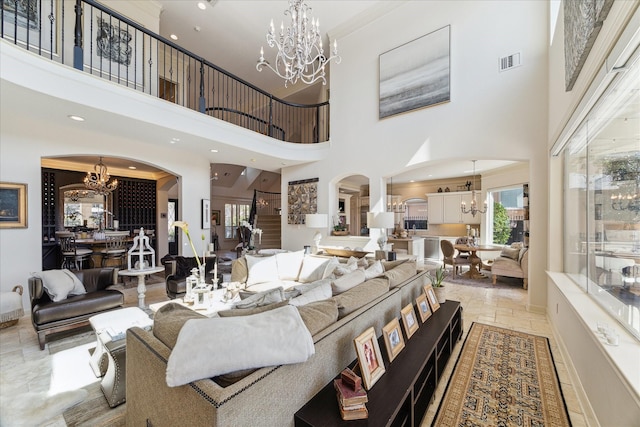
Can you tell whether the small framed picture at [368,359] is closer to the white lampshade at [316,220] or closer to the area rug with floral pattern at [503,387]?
the area rug with floral pattern at [503,387]

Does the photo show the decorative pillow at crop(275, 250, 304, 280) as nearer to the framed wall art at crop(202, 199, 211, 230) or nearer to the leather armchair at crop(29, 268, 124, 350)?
the leather armchair at crop(29, 268, 124, 350)

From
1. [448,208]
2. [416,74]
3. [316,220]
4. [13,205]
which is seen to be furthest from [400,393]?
[448,208]

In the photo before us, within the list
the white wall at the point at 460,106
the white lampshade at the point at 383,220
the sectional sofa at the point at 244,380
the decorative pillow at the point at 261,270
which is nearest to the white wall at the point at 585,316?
the white wall at the point at 460,106

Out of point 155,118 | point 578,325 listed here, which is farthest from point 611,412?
point 155,118

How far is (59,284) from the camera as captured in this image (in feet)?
10.0

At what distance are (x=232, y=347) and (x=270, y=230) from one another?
8.52 meters

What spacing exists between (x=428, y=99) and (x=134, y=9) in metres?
6.12

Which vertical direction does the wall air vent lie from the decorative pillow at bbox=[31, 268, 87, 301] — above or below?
above

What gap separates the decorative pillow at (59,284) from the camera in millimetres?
2998

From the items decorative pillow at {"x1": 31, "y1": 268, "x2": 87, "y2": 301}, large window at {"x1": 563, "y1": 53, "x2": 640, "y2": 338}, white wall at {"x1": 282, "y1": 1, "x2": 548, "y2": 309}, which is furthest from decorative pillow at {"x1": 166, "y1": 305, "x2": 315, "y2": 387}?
white wall at {"x1": 282, "y1": 1, "x2": 548, "y2": 309}

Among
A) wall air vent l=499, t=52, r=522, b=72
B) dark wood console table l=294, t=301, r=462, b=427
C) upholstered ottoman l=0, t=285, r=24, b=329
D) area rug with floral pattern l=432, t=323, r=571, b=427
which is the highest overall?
wall air vent l=499, t=52, r=522, b=72

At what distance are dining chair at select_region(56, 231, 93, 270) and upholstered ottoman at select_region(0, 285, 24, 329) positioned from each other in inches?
92.2

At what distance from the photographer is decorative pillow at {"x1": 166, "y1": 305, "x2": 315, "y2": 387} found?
101 centimetres

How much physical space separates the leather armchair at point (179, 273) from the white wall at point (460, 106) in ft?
9.99
